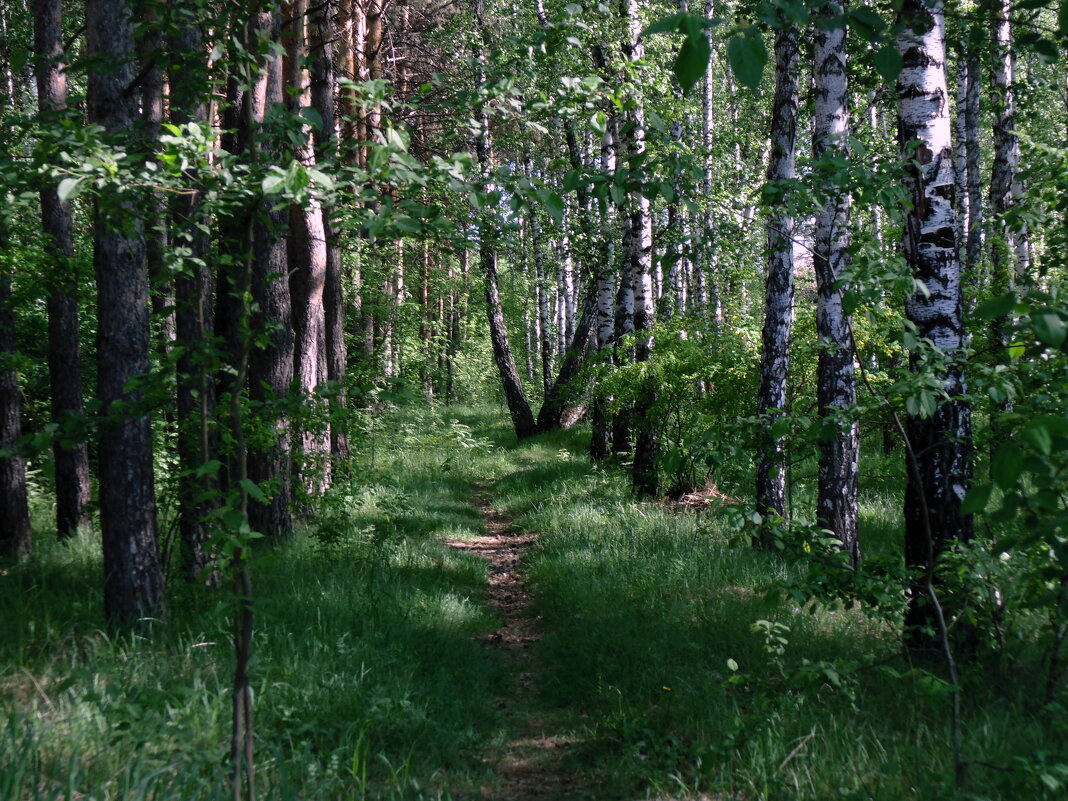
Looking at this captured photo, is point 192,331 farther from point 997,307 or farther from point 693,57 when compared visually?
point 997,307

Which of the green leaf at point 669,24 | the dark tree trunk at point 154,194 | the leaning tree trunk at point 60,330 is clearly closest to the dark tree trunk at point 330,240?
the dark tree trunk at point 154,194

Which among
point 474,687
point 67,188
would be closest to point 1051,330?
point 67,188

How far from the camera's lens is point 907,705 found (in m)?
4.23

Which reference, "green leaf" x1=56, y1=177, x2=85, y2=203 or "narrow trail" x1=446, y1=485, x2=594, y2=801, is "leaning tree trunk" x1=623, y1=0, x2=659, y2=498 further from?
"green leaf" x1=56, y1=177, x2=85, y2=203

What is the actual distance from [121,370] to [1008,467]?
5003mm

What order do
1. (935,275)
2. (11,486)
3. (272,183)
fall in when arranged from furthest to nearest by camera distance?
1. (11,486)
2. (935,275)
3. (272,183)

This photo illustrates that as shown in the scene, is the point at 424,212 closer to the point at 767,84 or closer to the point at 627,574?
the point at 627,574

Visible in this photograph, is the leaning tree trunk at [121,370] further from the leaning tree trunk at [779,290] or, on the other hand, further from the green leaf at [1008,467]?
the leaning tree trunk at [779,290]

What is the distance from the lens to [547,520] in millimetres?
10195

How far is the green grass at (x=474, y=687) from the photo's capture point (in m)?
3.35

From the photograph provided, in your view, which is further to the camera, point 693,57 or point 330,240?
point 330,240

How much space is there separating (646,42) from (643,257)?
3.48 metres

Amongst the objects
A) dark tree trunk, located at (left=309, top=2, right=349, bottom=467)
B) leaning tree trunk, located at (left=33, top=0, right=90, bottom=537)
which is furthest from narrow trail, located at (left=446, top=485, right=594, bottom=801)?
leaning tree trunk, located at (left=33, top=0, right=90, bottom=537)

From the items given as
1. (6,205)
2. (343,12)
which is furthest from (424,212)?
(343,12)
